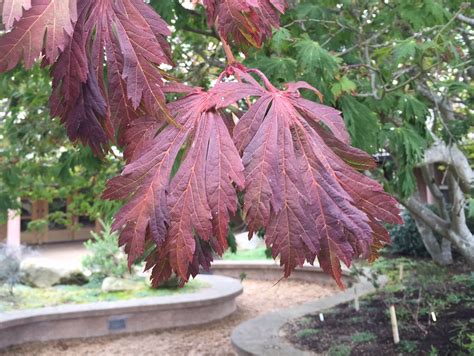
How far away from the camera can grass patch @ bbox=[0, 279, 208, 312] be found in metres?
7.37

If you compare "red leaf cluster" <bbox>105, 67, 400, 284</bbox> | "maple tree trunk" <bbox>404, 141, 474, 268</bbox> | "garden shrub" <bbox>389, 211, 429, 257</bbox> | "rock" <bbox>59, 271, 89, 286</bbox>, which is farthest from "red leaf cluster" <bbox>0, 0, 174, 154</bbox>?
"garden shrub" <bbox>389, 211, 429, 257</bbox>

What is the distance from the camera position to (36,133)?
228 inches

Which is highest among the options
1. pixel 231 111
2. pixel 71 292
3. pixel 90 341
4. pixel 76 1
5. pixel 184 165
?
pixel 76 1

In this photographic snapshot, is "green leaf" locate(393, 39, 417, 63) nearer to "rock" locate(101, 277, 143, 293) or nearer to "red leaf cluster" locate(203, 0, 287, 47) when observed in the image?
"red leaf cluster" locate(203, 0, 287, 47)

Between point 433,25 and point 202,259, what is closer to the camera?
point 202,259

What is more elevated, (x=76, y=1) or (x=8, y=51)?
(x=76, y=1)

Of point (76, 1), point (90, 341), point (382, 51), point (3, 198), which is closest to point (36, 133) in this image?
point (3, 198)

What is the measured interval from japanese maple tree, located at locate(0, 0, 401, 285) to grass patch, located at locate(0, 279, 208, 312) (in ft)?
22.1

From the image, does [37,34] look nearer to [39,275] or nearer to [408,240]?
[39,275]

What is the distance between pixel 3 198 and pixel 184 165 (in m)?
4.64

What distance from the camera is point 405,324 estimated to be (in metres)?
5.58

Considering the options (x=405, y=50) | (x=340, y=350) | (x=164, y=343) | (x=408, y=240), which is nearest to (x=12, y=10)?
(x=405, y=50)

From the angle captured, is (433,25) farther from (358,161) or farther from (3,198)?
(3,198)

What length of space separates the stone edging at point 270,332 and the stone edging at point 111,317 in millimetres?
1438
